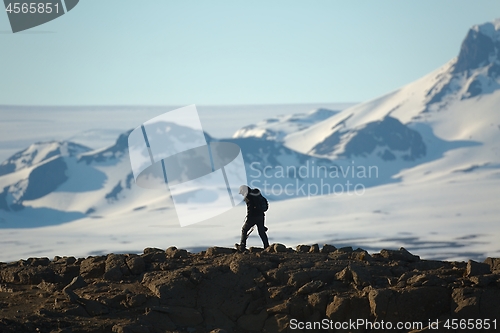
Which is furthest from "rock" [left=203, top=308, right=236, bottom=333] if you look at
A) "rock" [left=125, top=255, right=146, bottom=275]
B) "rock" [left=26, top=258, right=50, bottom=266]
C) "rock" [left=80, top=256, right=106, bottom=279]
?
"rock" [left=26, top=258, right=50, bottom=266]

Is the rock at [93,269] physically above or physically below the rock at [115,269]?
below

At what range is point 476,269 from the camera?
775 inches

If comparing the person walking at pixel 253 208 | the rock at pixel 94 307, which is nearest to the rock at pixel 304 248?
the person walking at pixel 253 208

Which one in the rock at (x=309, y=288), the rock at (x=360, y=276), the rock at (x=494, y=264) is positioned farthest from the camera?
the rock at (x=494, y=264)

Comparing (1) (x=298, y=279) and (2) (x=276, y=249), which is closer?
(1) (x=298, y=279)

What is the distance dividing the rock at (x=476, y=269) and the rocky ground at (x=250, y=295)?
0.11 feet

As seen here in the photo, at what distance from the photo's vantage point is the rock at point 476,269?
19578 mm

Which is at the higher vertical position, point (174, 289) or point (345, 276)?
point (174, 289)

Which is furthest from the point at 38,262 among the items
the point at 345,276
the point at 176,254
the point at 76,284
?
the point at 345,276

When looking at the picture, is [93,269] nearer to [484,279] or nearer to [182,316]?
[182,316]

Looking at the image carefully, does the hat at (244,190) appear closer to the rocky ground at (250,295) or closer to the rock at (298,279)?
the rocky ground at (250,295)

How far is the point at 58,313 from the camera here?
59.8ft

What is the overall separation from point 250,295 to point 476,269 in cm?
548

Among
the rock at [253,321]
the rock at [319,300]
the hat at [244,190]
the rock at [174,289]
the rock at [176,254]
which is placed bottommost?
the rock at [253,321]
